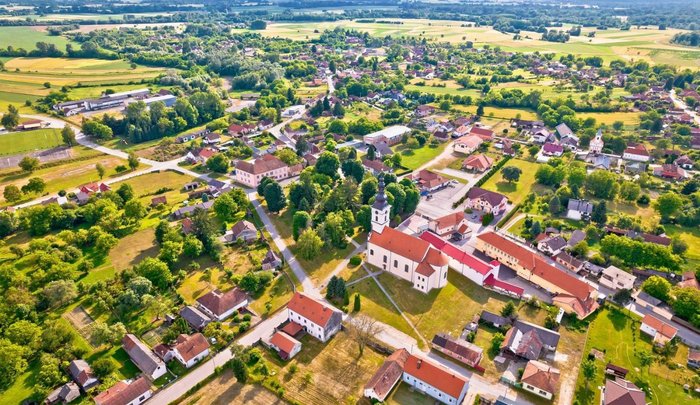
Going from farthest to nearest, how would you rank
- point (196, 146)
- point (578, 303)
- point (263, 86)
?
point (263, 86) → point (196, 146) → point (578, 303)

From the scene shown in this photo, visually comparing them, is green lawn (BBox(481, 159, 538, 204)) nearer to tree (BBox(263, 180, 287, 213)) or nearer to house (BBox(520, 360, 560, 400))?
tree (BBox(263, 180, 287, 213))

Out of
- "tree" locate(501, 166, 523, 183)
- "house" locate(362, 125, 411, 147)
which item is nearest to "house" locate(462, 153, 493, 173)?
"tree" locate(501, 166, 523, 183)

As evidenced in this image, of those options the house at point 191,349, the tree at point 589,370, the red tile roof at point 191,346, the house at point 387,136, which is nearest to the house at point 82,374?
the house at point 191,349

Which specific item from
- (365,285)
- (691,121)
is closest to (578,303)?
(365,285)

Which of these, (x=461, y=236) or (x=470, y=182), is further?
(x=470, y=182)

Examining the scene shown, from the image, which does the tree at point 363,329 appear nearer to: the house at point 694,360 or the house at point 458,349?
the house at point 458,349

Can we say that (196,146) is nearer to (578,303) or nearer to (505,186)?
(505,186)
